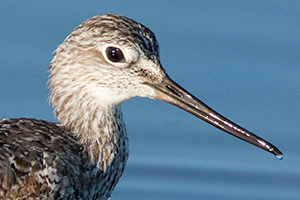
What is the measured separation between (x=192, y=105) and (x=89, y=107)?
0.89m

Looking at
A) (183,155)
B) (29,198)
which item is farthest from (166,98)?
(183,155)

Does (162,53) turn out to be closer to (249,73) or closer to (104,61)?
(249,73)

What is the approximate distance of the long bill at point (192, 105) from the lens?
7.83 m

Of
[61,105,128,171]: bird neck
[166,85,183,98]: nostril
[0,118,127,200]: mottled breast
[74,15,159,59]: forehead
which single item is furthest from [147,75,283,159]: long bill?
[0,118,127,200]: mottled breast

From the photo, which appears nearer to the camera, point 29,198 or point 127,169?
point 29,198

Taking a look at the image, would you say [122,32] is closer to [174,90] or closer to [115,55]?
[115,55]

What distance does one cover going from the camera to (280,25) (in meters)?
10.9

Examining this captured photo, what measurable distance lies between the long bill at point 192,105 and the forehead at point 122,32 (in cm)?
27

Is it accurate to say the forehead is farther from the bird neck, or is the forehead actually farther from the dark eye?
the bird neck

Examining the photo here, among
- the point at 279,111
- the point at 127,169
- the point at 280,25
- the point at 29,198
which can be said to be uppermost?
the point at 280,25

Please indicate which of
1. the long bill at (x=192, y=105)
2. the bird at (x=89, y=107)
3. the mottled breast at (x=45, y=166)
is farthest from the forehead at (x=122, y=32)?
the mottled breast at (x=45, y=166)

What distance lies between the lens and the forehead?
304 inches

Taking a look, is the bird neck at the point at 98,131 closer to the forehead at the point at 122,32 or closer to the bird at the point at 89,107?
the bird at the point at 89,107

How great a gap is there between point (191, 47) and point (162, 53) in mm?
356
